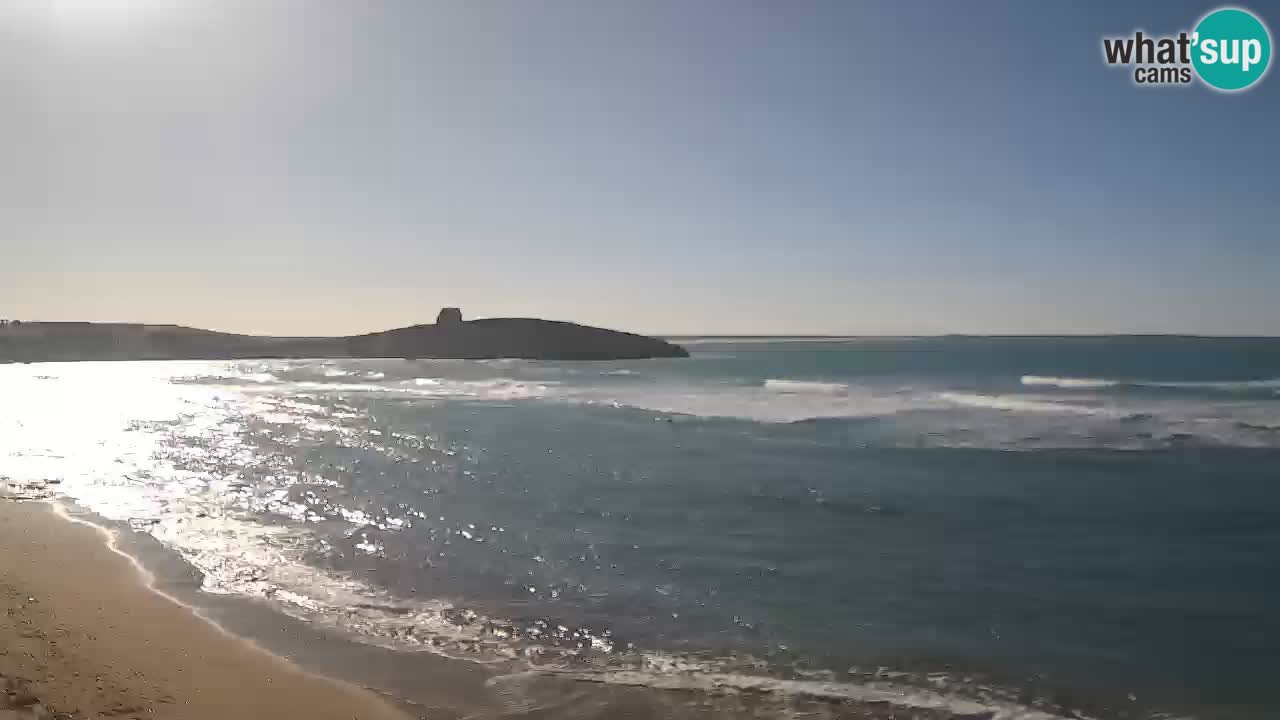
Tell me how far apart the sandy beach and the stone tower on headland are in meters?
129

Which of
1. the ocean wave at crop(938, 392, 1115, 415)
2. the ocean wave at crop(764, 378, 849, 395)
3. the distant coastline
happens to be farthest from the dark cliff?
the ocean wave at crop(938, 392, 1115, 415)

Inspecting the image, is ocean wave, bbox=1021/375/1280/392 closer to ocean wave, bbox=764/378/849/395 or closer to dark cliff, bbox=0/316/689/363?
ocean wave, bbox=764/378/849/395

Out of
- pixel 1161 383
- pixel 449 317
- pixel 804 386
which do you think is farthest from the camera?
pixel 449 317

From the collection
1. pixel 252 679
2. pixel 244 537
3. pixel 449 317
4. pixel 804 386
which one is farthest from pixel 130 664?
pixel 449 317

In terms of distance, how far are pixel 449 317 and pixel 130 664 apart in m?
134

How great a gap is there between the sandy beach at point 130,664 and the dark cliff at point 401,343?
122m

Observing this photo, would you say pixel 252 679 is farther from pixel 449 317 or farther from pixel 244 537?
pixel 449 317

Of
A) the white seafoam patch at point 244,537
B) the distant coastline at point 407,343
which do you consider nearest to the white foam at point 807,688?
the white seafoam patch at point 244,537

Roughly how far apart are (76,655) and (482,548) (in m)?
6.09

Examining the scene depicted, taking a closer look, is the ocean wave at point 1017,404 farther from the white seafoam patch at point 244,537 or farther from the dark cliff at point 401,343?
the dark cliff at point 401,343

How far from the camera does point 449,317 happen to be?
5472 inches

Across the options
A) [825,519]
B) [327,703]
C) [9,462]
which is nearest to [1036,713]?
[327,703]

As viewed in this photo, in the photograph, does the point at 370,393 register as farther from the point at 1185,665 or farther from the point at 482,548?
the point at 1185,665

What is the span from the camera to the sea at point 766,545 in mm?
8625
